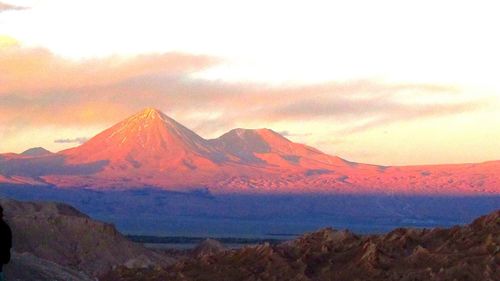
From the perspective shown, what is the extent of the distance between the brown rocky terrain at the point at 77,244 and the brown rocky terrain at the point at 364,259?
2529cm

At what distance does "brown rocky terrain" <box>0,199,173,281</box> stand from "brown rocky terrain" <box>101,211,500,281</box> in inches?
996

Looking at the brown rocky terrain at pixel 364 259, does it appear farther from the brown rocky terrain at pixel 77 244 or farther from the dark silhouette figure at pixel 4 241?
the dark silhouette figure at pixel 4 241

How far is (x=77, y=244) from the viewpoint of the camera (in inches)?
3617

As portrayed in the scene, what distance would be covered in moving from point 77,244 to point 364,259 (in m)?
46.8

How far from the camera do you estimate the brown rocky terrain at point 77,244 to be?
85.9 metres

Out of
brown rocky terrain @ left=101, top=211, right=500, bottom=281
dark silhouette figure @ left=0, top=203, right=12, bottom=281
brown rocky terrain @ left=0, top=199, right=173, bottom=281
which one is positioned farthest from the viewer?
brown rocky terrain @ left=0, top=199, right=173, bottom=281

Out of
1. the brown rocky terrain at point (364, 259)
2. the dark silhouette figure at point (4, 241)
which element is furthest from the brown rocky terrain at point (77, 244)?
the dark silhouette figure at point (4, 241)

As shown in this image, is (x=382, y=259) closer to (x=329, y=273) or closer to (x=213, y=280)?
(x=329, y=273)

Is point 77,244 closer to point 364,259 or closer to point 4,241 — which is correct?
point 364,259

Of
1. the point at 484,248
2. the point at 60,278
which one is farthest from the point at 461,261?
the point at 60,278

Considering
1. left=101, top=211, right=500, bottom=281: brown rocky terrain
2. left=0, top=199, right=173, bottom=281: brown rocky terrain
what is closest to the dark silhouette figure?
left=101, top=211, right=500, bottom=281: brown rocky terrain

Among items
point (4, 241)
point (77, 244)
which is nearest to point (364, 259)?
point (4, 241)

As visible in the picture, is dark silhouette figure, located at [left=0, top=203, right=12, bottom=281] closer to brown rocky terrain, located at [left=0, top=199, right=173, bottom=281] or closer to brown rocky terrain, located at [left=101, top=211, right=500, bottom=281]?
brown rocky terrain, located at [left=101, top=211, right=500, bottom=281]

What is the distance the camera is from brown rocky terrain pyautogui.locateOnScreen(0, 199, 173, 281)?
282ft
